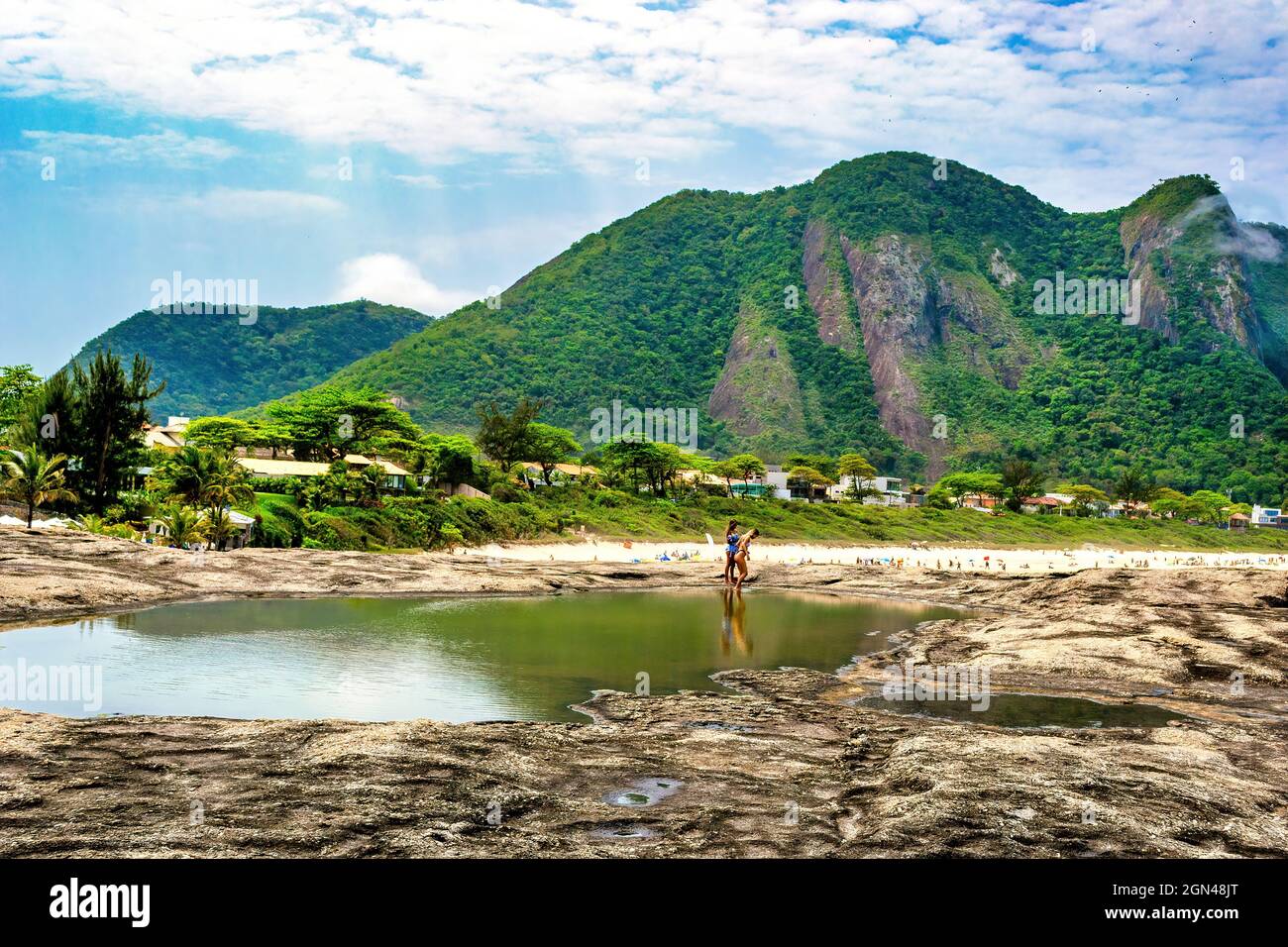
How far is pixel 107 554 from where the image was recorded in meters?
33.9

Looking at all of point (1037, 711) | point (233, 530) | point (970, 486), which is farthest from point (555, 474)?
point (1037, 711)

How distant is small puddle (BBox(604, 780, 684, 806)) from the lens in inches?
452

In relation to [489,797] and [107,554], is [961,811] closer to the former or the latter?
[489,797]

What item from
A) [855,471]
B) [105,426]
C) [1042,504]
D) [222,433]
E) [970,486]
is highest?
[222,433]

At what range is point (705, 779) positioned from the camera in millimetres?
12609

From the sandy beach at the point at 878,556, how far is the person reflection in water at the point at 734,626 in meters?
16.5

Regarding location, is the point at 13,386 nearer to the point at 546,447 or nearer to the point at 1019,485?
the point at 546,447

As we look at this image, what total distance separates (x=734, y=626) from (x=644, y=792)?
1910 centimetres

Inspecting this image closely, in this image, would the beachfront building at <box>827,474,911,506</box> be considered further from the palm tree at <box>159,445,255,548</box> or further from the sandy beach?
the palm tree at <box>159,445,255,548</box>

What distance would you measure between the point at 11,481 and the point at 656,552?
4058cm

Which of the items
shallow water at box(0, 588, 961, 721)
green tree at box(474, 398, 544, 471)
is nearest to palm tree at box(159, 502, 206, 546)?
shallow water at box(0, 588, 961, 721)

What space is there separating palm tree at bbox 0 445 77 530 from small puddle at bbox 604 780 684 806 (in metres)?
34.3

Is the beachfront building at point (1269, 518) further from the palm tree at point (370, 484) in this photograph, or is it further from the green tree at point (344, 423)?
the palm tree at point (370, 484)
